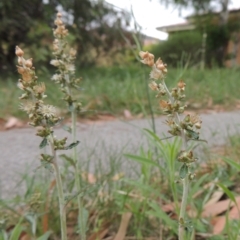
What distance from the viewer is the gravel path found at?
1375mm

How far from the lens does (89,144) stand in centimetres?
196

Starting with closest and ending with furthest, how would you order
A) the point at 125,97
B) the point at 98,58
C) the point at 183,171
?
the point at 183,171, the point at 125,97, the point at 98,58

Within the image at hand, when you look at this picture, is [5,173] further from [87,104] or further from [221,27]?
[221,27]

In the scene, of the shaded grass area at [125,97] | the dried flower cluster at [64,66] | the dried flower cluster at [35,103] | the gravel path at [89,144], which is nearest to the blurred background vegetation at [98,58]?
the shaded grass area at [125,97]

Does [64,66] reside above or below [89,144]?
above

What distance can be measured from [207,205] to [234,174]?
22cm

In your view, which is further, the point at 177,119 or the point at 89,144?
the point at 89,144

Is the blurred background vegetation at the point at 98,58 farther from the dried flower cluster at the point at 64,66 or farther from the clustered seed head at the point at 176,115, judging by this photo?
the clustered seed head at the point at 176,115

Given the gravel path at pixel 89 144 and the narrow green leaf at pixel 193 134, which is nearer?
the narrow green leaf at pixel 193 134

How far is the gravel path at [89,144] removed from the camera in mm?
1375

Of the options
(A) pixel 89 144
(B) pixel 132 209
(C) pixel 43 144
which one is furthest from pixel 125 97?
(C) pixel 43 144

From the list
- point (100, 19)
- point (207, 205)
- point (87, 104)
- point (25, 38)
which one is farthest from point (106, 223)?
point (100, 19)

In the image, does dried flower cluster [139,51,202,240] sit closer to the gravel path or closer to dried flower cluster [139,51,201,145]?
dried flower cluster [139,51,201,145]

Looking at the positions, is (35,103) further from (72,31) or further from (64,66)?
(72,31)
